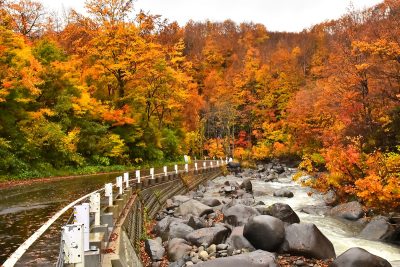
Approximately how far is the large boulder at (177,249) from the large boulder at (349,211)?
9.42 metres

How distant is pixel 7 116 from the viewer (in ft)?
76.9

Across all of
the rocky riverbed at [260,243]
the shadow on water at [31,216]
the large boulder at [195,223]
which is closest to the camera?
the shadow on water at [31,216]

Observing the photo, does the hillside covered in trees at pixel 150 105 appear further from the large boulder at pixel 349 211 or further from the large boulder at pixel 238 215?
the large boulder at pixel 238 215

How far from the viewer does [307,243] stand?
11945 millimetres

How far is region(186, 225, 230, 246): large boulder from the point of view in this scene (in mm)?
12914

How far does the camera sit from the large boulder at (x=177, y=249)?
469 inches

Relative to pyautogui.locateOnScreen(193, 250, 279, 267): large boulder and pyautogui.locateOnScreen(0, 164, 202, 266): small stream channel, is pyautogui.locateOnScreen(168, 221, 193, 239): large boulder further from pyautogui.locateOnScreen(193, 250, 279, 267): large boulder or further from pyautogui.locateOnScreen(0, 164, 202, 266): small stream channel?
pyautogui.locateOnScreen(193, 250, 279, 267): large boulder

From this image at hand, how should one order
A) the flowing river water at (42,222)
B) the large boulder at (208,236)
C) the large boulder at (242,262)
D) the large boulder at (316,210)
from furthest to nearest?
the large boulder at (316,210), the large boulder at (208,236), the large boulder at (242,262), the flowing river water at (42,222)

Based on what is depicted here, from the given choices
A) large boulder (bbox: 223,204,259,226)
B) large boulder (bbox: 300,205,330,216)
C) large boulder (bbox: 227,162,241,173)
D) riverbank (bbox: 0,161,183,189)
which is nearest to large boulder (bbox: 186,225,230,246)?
large boulder (bbox: 223,204,259,226)

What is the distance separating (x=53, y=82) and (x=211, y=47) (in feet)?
197

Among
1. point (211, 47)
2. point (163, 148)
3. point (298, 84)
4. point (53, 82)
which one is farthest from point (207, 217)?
point (211, 47)

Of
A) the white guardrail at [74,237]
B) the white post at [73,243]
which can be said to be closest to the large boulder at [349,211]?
the white guardrail at [74,237]

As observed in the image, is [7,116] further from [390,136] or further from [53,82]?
[390,136]

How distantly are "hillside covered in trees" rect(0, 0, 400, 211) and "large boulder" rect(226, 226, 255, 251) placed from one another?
22.2ft
